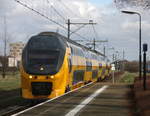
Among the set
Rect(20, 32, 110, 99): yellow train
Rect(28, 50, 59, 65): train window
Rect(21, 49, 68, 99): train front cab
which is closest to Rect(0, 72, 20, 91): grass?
Rect(20, 32, 110, 99): yellow train

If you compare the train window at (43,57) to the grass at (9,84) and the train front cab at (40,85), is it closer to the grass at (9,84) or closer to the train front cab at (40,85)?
the train front cab at (40,85)

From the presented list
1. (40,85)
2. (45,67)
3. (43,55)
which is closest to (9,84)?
(43,55)

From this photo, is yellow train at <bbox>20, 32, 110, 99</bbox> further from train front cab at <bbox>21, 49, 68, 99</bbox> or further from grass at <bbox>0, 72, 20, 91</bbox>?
grass at <bbox>0, 72, 20, 91</bbox>

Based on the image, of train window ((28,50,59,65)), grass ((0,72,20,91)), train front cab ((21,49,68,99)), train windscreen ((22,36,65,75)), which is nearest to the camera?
train front cab ((21,49,68,99))

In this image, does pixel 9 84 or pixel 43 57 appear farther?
pixel 9 84

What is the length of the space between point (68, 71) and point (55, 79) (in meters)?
2.45

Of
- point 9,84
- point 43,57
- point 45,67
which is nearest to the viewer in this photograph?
point 45,67

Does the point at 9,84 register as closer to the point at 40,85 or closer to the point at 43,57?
the point at 43,57

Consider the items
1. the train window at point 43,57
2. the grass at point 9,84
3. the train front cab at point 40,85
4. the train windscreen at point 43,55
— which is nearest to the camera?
the train front cab at point 40,85

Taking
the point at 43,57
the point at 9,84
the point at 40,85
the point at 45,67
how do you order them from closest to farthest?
the point at 40,85 < the point at 45,67 < the point at 43,57 < the point at 9,84

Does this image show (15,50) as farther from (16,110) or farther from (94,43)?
(16,110)

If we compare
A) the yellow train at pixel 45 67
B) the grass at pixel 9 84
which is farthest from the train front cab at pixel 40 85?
the grass at pixel 9 84

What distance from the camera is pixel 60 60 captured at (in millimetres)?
24625

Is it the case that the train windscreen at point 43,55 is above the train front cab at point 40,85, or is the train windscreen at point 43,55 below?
above
